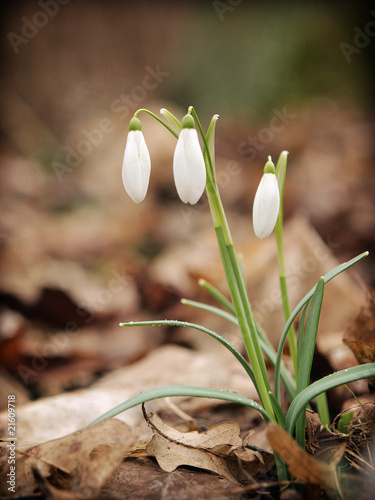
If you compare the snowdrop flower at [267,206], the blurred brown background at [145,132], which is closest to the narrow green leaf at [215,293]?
the snowdrop flower at [267,206]

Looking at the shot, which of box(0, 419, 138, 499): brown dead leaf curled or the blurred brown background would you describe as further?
the blurred brown background

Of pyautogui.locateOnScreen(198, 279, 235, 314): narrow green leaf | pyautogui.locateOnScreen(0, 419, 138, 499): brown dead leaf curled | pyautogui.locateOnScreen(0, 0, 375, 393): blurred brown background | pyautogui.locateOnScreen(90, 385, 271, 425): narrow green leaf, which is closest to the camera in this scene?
pyautogui.locateOnScreen(0, 419, 138, 499): brown dead leaf curled

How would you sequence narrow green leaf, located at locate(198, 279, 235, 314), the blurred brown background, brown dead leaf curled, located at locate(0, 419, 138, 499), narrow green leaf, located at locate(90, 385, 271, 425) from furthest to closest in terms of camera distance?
the blurred brown background
narrow green leaf, located at locate(198, 279, 235, 314)
narrow green leaf, located at locate(90, 385, 271, 425)
brown dead leaf curled, located at locate(0, 419, 138, 499)

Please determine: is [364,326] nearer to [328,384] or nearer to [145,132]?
[328,384]

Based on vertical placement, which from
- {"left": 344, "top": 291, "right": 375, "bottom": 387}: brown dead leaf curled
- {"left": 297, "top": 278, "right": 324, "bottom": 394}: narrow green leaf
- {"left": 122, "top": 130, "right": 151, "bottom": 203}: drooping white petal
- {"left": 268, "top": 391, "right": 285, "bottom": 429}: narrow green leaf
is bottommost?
{"left": 268, "top": 391, "right": 285, "bottom": 429}: narrow green leaf

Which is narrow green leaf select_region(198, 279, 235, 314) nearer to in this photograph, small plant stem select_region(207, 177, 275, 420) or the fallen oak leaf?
small plant stem select_region(207, 177, 275, 420)

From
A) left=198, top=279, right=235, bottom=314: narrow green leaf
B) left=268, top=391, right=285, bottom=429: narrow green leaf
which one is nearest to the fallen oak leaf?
left=268, top=391, right=285, bottom=429: narrow green leaf
